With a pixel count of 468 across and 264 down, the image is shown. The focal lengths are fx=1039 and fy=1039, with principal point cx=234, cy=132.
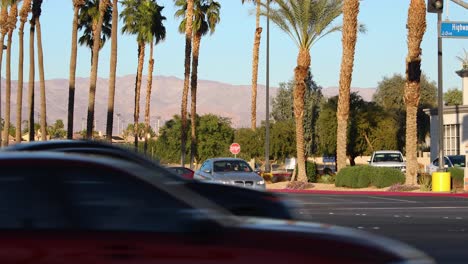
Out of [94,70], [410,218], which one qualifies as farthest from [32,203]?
[94,70]

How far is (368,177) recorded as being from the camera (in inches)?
1837

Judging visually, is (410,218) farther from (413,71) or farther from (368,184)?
(368,184)

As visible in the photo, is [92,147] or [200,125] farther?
[200,125]

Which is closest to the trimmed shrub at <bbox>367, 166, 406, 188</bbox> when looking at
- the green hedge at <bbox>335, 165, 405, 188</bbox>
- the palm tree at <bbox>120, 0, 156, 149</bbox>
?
the green hedge at <bbox>335, 165, 405, 188</bbox>

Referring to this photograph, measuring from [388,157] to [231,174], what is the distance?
23242 millimetres

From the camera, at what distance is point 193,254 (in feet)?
22.8

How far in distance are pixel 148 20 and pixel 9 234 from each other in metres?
74.2

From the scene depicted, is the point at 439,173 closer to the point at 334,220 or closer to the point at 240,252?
the point at 334,220

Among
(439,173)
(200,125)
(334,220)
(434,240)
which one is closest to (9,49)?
(200,125)

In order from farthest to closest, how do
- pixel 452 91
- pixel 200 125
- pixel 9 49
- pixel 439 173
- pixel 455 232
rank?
pixel 452 91, pixel 200 125, pixel 9 49, pixel 439 173, pixel 455 232

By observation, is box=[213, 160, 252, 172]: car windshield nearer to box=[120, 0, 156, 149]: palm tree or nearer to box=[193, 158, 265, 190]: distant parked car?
box=[193, 158, 265, 190]: distant parked car

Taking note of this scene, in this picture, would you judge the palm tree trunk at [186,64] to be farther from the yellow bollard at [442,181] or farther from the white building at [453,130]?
the yellow bollard at [442,181]

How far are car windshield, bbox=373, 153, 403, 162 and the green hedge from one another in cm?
564

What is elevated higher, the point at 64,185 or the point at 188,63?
the point at 188,63
